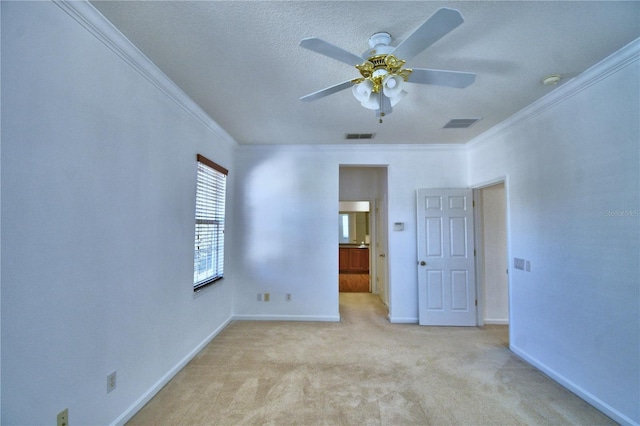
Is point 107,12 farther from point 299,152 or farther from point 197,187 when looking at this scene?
point 299,152

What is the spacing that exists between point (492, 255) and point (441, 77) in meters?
3.36

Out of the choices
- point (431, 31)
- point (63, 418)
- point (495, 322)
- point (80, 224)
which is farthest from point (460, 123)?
point (63, 418)

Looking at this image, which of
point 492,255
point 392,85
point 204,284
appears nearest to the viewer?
point 392,85

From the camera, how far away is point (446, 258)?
4.05 metres

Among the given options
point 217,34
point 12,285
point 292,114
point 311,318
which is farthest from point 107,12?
point 311,318

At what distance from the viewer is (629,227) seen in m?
1.95

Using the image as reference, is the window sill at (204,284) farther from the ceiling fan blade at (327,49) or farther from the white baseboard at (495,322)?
the white baseboard at (495,322)

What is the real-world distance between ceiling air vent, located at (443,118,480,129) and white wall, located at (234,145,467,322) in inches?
30.4

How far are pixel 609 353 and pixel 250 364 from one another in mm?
3014

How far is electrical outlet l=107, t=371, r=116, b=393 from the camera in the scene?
1.79 m

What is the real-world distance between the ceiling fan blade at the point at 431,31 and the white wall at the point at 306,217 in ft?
9.00

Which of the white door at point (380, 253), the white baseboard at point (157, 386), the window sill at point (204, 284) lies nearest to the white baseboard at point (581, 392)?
the white door at point (380, 253)

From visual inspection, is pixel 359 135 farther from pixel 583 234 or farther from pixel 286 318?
pixel 286 318

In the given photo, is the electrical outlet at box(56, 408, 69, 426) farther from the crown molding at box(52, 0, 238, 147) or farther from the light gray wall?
the light gray wall
